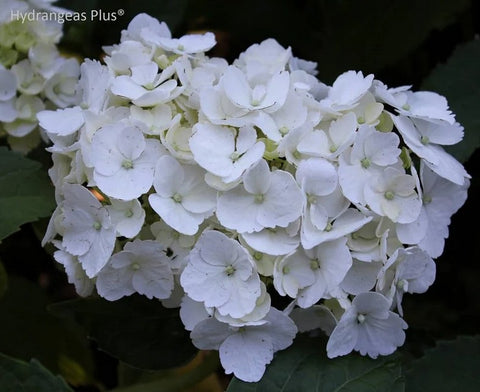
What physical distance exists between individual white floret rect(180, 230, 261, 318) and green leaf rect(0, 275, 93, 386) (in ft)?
1.77

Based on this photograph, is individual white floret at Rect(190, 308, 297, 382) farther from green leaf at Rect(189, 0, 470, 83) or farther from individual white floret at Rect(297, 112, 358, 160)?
green leaf at Rect(189, 0, 470, 83)

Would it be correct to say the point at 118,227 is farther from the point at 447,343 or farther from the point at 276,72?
the point at 447,343

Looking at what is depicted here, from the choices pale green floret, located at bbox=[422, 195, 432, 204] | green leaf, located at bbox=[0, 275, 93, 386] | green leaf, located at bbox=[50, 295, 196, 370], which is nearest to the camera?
pale green floret, located at bbox=[422, 195, 432, 204]

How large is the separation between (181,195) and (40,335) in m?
0.58

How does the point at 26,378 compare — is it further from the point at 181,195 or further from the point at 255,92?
the point at 255,92

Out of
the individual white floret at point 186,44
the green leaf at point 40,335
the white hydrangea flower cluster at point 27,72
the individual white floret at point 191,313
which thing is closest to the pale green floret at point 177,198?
A: the individual white floret at point 191,313

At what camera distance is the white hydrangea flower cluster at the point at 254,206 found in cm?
78

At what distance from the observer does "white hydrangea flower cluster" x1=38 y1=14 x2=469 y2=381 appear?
78 centimetres

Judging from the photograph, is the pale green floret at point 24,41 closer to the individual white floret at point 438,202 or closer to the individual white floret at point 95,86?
the individual white floret at point 95,86

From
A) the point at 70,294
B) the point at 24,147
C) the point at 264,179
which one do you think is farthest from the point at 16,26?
the point at 70,294

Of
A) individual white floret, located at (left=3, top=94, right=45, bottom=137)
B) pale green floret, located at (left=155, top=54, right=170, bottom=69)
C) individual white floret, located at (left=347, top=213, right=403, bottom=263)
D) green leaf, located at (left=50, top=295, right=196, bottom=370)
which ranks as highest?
pale green floret, located at (left=155, top=54, right=170, bottom=69)

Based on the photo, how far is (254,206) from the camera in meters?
0.79

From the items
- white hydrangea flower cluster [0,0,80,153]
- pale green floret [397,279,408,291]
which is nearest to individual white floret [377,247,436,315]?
pale green floret [397,279,408,291]

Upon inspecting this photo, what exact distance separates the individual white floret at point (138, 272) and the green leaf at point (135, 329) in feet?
0.52
